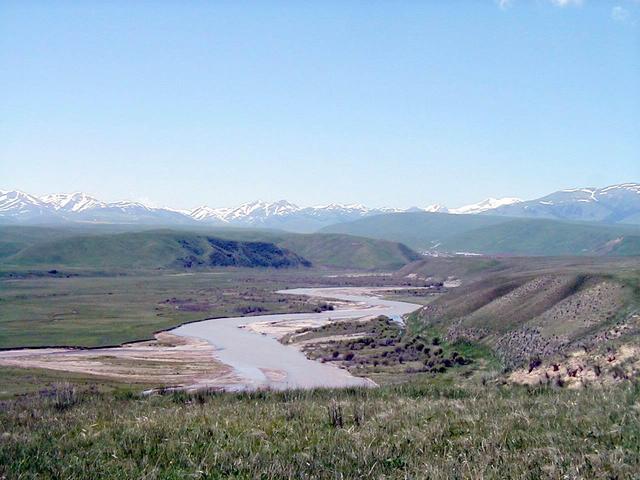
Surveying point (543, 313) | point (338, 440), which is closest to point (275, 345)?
point (543, 313)

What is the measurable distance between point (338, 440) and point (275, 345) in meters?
58.0

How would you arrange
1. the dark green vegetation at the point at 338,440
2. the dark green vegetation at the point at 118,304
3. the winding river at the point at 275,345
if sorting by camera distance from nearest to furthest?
1. the dark green vegetation at the point at 338,440
2. the winding river at the point at 275,345
3. the dark green vegetation at the point at 118,304

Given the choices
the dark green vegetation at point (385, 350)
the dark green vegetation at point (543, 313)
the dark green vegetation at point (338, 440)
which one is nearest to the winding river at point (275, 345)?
the dark green vegetation at point (385, 350)

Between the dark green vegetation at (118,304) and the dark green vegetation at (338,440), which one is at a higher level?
the dark green vegetation at (338,440)

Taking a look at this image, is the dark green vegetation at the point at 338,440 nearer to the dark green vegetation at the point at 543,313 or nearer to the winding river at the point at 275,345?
the winding river at the point at 275,345

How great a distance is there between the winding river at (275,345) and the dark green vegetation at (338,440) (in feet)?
28.1

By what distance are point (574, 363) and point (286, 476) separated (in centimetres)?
2731

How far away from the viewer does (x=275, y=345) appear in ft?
220

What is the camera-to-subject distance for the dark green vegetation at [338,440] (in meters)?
8.16

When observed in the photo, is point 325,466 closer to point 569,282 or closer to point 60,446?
point 60,446

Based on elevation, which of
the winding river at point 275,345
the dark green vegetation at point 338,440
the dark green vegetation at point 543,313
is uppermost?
the dark green vegetation at point 338,440

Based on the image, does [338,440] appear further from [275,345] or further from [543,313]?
[275,345]

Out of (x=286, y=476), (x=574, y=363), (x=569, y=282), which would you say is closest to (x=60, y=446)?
(x=286, y=476)

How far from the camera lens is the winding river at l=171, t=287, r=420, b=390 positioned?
47.1 meters
